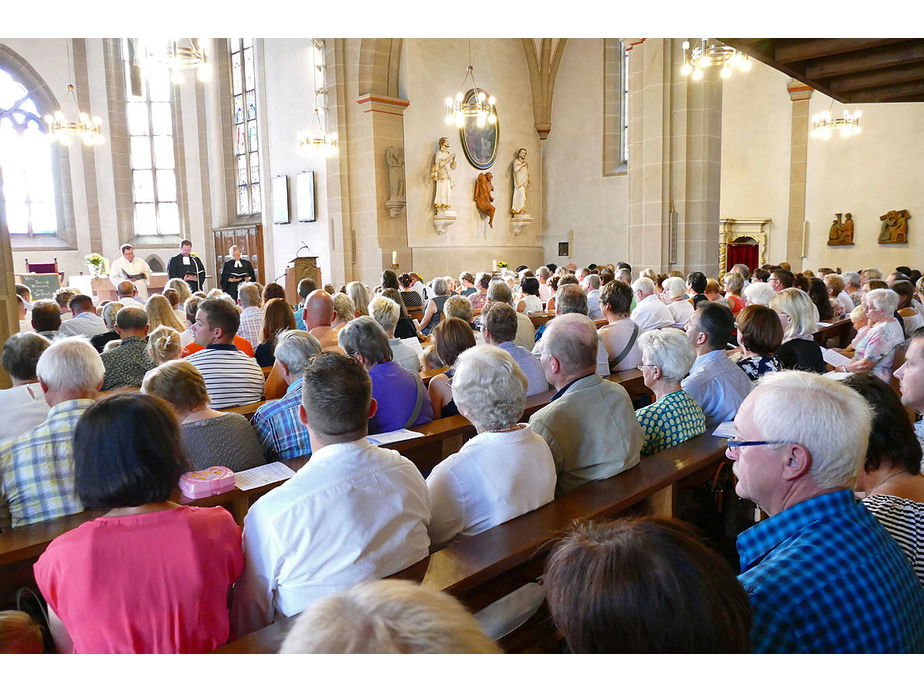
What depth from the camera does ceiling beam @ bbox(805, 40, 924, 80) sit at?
15.5 ft

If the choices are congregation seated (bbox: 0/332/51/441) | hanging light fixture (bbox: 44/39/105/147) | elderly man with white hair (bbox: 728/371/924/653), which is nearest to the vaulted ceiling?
elderly man with white hair (bbox: 728/371/924/653)

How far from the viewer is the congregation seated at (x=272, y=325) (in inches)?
199

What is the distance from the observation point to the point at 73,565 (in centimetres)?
164

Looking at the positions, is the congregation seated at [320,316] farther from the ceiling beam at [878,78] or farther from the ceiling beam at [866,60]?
the ceiling beam at [878,78]

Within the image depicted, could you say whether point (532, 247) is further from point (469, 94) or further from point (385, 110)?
point (385, 110)

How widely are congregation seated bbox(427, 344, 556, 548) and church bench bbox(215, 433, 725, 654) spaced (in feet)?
0.25

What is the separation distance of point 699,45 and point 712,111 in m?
1.26

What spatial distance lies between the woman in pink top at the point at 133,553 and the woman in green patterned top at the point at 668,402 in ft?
6.84

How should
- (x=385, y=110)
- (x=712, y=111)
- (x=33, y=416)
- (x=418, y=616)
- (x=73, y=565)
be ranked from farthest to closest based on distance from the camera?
1. (x=385, y=110)
2. (x=712, y=111)
3. (x=33, y=416)
4. (x=73, y=565)
5. (x=418, y=616)

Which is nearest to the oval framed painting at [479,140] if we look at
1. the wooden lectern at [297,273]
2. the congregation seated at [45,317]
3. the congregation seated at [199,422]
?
the wooden lectern at [297,273]

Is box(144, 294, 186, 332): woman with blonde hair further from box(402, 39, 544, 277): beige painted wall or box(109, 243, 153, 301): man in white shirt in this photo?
box(402, 39, 544, 277): beige painted wall

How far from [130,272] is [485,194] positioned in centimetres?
738

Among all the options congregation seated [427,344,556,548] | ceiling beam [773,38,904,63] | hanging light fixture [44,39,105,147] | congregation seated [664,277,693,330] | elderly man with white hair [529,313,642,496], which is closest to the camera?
congregation seated [427,344,556,548]
